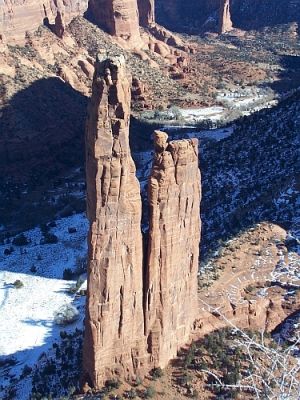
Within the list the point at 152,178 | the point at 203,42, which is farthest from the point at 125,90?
the point at 203,42

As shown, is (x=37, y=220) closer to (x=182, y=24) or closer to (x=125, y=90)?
(x=125, y=90)

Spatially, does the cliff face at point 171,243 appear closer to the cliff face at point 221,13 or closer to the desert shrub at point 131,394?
the desert shrub at point 131,394

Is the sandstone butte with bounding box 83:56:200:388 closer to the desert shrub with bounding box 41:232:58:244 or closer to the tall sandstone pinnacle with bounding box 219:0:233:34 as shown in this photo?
the desert shrub with bounding box 41:232:58:244

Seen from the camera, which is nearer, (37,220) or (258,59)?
(37,220)

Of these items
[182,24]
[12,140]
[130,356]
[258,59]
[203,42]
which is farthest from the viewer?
[182,24]

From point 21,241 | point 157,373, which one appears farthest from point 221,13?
point 157,373

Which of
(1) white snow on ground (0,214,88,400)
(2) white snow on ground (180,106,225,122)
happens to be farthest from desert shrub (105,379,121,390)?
(2) white snow on ground (180,106,225,122)

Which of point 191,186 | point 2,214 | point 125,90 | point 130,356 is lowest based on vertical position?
point 2,214
